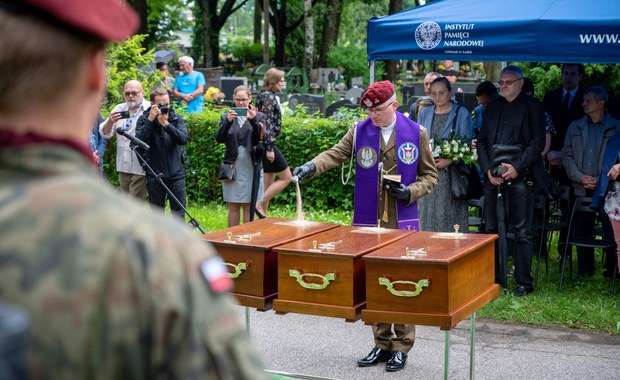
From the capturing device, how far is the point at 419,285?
4965 millimetres

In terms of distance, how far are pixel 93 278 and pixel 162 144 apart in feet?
→ 28.3

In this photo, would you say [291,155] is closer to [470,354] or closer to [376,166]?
[376,166]

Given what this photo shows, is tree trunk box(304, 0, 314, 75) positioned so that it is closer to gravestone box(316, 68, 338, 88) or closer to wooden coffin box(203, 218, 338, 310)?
gravestone box(316, 68, 338, 88)

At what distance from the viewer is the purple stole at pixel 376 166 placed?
22.4 feet

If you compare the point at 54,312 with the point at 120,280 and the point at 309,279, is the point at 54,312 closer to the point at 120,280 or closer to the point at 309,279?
the point at 120,280

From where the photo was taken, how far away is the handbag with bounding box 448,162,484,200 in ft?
29.8

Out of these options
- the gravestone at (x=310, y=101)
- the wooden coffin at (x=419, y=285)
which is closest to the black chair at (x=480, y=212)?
the wooden coffin at (x=419, y=285)

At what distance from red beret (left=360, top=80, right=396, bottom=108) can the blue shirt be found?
1040 centimetres

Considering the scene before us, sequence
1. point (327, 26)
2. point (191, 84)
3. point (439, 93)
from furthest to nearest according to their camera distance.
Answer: point (327, 26) < point (191, 84) < point (439, 93)

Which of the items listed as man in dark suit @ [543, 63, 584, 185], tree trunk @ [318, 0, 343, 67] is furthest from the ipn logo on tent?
tree trunk @ [318, 0, 343, 67]

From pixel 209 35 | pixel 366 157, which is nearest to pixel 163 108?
pixel 366 157

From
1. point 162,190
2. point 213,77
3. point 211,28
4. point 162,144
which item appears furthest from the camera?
point 211,28

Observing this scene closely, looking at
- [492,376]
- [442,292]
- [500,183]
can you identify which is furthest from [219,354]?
[500,183]

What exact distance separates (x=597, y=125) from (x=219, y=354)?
331 inches
